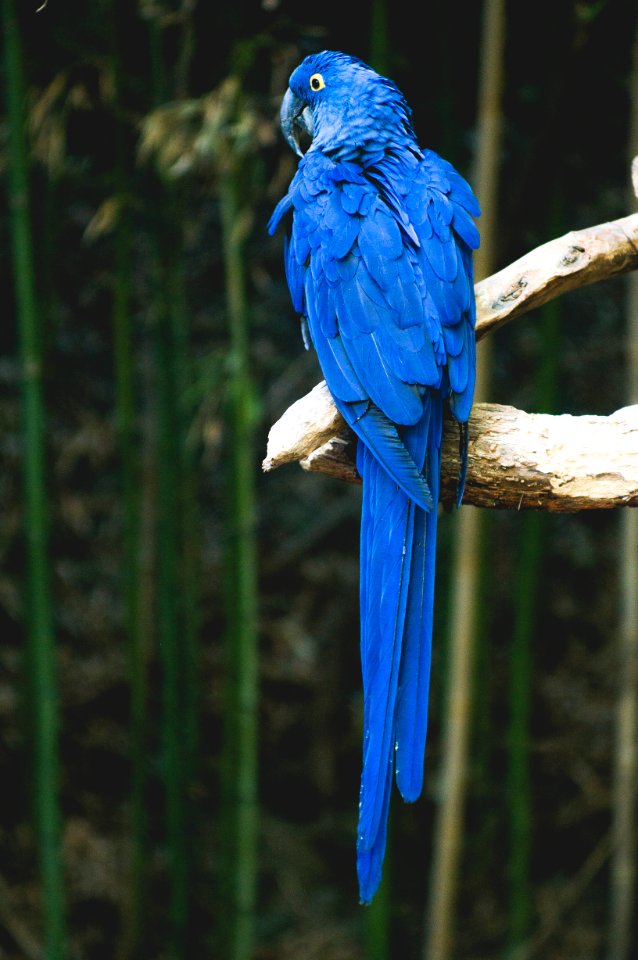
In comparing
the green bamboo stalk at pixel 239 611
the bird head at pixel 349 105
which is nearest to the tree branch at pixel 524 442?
the bird head at pixel 349 105

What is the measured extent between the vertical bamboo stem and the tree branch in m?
0.43

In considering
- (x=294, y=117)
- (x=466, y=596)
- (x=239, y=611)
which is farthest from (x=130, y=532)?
(x=294, y=117)

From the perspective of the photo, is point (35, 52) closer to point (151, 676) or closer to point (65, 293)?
point (65, 293)

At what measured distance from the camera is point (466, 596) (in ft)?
6.43

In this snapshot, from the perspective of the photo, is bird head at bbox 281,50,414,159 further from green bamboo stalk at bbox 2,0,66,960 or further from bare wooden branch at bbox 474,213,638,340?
green bamboo stalk at bbox 2,0,66,960

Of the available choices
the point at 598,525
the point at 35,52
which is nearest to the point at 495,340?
the point at 598,525

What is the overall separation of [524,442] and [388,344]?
0.23 meters

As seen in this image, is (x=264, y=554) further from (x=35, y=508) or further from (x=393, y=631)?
(x=393, y=631)

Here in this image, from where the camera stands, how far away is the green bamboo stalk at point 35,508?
185 centimetres

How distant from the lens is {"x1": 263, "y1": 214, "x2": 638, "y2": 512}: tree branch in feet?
4.16

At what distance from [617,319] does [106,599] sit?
5.39ft

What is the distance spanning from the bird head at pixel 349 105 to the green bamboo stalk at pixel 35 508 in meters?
0.63

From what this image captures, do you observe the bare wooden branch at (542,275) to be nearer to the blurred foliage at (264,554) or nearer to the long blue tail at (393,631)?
the long blue tail at (393,631)

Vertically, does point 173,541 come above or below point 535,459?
below
